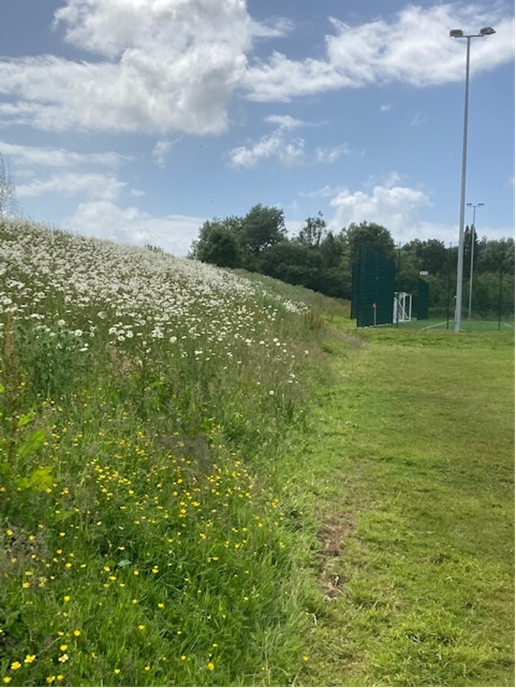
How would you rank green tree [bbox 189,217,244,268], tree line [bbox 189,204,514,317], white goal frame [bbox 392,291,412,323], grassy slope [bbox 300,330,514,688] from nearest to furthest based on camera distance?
grassy slope [bbox 300,330,514,688] < white goal frame [bbox 392,291,412,323] < tree line [bbox 189,204,514,317] < green tree [bbox 189,217,244,268]

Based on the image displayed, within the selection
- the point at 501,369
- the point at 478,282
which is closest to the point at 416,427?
the point at 501,369

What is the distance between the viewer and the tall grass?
6.97ft

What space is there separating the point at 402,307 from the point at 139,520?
2937cm

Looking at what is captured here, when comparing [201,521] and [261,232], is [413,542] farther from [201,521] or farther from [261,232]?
[261,232]

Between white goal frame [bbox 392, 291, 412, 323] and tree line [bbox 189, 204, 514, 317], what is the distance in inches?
36.0

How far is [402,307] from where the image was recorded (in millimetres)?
30797

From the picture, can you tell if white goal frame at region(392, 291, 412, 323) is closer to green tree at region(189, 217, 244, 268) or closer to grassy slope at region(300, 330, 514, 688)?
green tree at region(189, 217, 244, 268)

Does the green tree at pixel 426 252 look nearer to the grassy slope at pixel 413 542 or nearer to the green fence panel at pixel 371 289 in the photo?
the green fence panel at pixel 371 289

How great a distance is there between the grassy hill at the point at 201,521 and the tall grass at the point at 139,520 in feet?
0.03

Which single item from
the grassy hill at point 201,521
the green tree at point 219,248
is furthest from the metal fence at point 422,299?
the grassy hill at point 201,521

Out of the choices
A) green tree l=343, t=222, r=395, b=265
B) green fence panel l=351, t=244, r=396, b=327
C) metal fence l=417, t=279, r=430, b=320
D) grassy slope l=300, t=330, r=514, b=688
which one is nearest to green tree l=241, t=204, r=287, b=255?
green tree l=343, t=222, r=395, b=265

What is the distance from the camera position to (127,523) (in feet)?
9.17

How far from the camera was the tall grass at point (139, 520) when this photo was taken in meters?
2.12

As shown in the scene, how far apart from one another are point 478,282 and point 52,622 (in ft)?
111
